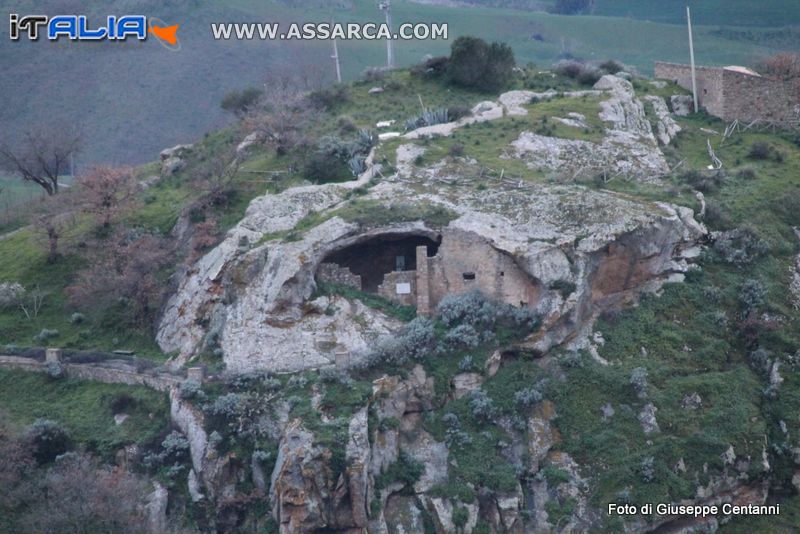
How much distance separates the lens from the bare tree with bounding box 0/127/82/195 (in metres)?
62.1

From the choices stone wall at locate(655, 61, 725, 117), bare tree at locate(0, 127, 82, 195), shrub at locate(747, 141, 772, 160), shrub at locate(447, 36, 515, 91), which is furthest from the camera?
shrub at locate(447, 36, 515, 91)

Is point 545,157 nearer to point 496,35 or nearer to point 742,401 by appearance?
point 742,401

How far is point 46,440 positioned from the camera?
43.1 meters

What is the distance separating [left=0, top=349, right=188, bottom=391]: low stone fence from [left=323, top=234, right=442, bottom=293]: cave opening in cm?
806

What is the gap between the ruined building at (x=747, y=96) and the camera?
63.0m

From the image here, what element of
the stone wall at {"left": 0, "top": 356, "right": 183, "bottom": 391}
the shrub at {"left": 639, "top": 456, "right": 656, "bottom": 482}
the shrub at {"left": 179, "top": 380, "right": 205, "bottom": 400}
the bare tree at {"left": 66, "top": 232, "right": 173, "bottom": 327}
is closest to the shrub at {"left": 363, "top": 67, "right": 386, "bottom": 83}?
the bare tree at {"left": 66, "top": 232, "right": 173, "bottom": 327}

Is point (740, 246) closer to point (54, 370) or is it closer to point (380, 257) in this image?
point (380, 257)

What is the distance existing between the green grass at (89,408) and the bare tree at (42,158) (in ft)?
57.0

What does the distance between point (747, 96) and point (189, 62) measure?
4297 cm

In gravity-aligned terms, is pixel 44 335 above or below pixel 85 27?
below

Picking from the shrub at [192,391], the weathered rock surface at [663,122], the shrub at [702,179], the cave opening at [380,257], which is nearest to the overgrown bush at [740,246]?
the shrub at [702,179]

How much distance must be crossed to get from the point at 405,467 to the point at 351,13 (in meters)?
65.8

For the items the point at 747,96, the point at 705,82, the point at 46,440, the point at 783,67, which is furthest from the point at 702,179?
the point at 46,440

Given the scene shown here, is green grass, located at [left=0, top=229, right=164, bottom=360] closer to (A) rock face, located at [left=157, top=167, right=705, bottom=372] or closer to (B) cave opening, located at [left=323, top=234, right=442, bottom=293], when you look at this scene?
(A) rock face, located at [left=157, top=167, right=705, bottom=372]
